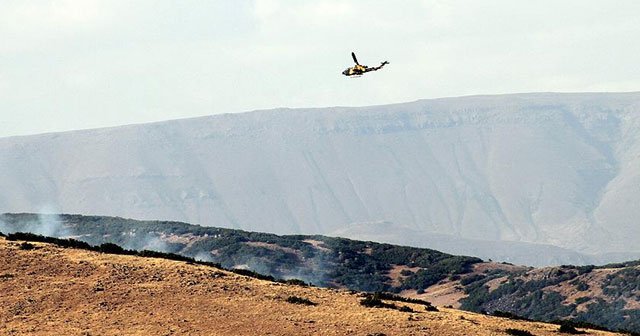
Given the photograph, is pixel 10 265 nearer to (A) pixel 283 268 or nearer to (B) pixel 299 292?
(B) pixel 299 292

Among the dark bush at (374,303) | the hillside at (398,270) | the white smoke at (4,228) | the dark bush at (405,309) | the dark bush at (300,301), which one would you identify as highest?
the dark bush at (300,301)

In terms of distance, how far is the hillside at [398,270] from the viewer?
4363 inches

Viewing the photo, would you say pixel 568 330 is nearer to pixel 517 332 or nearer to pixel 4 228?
pixel 517 332

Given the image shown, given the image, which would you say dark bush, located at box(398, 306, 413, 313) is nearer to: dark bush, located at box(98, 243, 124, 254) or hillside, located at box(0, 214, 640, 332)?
dark bush, located at box(98, 243, 124, 254)

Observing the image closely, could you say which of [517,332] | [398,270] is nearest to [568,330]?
[517,332]

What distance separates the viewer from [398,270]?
134 metres

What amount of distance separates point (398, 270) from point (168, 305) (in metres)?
84.0

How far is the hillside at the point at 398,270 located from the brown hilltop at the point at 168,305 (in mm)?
51191

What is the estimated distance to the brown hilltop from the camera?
4850cm

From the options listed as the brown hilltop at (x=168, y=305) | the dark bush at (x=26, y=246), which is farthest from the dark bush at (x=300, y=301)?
the dark bush at (x=26, y=246)

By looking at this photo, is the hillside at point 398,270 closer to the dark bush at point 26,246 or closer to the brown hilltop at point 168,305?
the brown hilltop at point 168,305

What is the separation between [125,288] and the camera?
53500 mm

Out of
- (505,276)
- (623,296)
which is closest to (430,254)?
(505,276)

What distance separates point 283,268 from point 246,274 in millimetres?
63930
